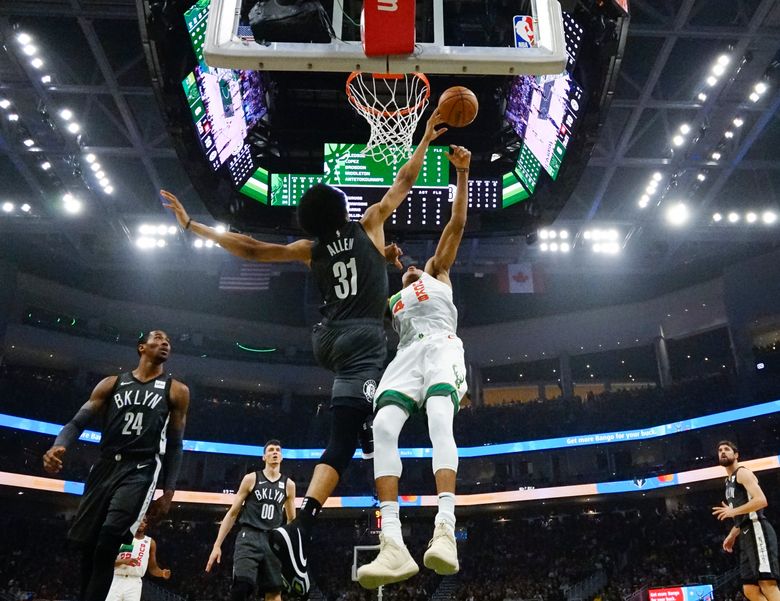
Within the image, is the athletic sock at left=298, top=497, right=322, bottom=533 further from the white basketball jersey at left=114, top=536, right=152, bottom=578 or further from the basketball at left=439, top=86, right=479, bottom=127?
the white basketball jersey at left=114, top=536, right=152, bottom=578

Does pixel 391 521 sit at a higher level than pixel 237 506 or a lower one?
lower

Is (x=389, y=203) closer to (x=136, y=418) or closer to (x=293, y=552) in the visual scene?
(x=293, y=552)

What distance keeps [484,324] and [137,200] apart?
1594cm

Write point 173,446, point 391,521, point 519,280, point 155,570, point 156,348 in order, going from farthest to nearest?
point 519,280 < point 155,570 < point 156,348 < point 173,446 < point 391,521

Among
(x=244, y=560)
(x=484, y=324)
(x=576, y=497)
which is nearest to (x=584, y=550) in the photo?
(x=576, y=497)

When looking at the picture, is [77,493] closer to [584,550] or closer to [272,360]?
[272,360]

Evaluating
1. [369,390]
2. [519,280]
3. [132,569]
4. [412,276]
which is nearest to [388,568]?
[369,390]

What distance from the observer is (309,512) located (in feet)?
10.2

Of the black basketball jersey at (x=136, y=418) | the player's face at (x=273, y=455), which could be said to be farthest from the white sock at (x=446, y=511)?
the player's face at (x=273, y=455)

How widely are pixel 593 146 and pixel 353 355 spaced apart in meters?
7.53

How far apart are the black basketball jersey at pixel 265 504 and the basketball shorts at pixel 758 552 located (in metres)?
4.27

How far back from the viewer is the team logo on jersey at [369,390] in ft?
11.1

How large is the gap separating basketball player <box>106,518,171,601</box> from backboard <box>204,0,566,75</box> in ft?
16.8

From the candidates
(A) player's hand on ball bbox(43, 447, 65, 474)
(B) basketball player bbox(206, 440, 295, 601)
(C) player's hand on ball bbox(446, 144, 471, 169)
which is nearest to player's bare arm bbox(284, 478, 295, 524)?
(B) basketball player bbox(206, 440, 295, 601)
